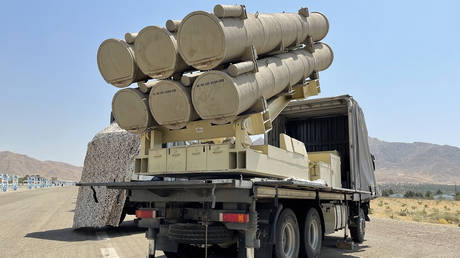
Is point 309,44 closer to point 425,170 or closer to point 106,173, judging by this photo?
point 106,173

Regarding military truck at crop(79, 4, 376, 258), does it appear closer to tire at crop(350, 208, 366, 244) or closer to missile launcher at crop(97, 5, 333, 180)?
missile launcher at crop(97, 5, 333, 180)

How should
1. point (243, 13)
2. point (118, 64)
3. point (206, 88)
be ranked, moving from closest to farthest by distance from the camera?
point (206, 88) < point (243, 13) < point (118, 64)

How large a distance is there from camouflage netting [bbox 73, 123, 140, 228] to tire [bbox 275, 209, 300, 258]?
6160 millimetres

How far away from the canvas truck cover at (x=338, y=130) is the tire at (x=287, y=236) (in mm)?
3665

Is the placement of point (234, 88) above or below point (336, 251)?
above

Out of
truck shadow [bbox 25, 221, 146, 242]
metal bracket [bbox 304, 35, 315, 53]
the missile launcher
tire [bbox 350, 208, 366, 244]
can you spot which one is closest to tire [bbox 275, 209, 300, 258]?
the missile launcher

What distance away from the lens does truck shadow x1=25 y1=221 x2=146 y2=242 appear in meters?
10.2

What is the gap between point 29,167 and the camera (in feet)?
504

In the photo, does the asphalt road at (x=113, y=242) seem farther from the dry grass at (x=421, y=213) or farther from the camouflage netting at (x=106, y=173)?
the dry grass at (x=421, y=213)

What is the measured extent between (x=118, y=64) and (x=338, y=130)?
24.1 feet

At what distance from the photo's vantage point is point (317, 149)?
39.9 ft

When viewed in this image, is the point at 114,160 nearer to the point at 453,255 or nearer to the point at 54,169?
the point at 453,255

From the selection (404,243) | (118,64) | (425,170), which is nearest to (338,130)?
(404,243)

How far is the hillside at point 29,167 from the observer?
147 m
